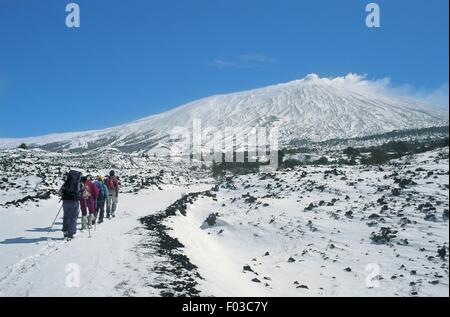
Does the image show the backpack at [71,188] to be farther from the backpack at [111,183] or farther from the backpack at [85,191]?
the backpack at [111,183]

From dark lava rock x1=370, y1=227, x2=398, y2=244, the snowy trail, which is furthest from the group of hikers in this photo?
dark lava rock x1=370, y1=227, x2=398, y2=244

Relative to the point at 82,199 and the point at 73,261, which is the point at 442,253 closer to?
the point at 73,261

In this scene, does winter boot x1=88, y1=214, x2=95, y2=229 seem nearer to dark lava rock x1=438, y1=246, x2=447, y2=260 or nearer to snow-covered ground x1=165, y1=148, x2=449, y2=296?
snow-covered ground x1=165, y1=148, x2=449, y2=296

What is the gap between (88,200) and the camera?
14.2 metres

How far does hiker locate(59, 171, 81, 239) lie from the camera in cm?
1251

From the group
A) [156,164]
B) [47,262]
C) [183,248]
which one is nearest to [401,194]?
[183,248]

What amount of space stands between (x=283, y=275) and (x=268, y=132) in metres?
157

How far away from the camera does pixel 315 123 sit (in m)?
177

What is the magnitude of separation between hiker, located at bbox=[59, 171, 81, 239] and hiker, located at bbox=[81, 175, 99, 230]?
2.51 feet

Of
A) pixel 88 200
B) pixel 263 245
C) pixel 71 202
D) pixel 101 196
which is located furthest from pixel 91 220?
pixel 263 245

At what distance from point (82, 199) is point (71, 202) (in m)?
0.92

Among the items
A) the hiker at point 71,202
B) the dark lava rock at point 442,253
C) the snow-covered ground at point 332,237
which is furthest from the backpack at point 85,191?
the dark lava rock at point 442,253

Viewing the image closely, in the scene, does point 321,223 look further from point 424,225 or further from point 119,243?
point 119,243

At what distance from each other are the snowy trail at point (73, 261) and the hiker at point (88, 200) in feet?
1.35
